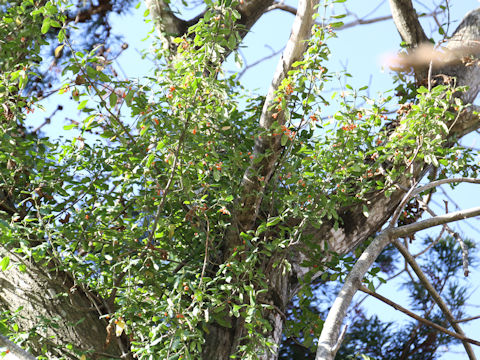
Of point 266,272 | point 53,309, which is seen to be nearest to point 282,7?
point 266,272

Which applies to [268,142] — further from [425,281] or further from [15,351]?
[15,351]

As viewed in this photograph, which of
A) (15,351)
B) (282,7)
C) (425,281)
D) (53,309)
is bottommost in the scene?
(15,351)

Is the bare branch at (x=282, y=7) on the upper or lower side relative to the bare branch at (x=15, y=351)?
upper

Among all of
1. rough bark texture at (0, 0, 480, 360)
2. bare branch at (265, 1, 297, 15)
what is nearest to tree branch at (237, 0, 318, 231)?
rough bark texture at (0, 0, 480, 360)

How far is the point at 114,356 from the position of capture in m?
2.28

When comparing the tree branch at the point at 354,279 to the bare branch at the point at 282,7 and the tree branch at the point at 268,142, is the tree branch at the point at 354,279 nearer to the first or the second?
the tree branch at the point at 268,142

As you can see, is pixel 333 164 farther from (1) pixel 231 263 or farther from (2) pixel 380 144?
(1) pixel 231 263

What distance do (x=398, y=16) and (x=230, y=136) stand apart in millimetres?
1260

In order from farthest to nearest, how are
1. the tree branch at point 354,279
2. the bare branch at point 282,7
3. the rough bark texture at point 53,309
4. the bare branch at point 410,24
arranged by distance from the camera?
the bare branch at point 282,7 → the bare branch at point 410,24 → the rough bark texture at point 53,309 → the tree branch at point 354,279

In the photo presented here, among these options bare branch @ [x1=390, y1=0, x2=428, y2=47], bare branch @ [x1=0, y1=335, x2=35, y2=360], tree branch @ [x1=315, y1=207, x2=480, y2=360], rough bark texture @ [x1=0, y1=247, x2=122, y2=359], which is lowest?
bare branch @ [x1=0, y1=335, x2=35, y2=360]

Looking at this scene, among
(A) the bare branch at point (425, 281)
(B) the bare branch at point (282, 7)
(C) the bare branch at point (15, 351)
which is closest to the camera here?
(C) the bare branch at point (15, 351)

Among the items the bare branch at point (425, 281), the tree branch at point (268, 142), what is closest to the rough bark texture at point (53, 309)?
the tree branch at point (268, 142)

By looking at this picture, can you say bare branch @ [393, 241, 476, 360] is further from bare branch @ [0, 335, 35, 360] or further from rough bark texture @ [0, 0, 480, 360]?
bare branch @ [0, 335, 35, 360]

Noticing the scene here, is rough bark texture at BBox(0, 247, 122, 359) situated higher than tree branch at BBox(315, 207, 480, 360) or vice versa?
tree branch at BBox(315, 207, 480, 360)
